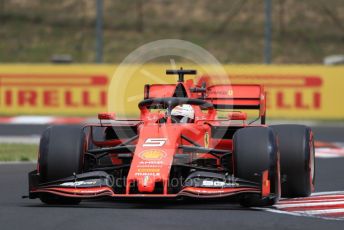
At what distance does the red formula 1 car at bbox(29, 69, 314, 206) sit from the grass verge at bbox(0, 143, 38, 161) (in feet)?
19.0

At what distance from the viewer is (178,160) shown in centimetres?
1138

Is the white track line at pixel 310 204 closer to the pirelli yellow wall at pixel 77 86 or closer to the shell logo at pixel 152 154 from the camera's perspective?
the shell logo at pixel 152 154

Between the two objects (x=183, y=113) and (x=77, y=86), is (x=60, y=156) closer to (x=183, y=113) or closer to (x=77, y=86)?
(x=183, y=113)

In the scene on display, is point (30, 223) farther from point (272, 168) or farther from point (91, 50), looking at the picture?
point (91, 50)

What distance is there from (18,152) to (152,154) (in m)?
9.01

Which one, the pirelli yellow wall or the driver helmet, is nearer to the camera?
the driver helmet

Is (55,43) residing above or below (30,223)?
above

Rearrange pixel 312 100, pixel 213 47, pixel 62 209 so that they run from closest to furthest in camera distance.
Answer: pixel 62 209 < pixel 312 100 < pixel 213 47

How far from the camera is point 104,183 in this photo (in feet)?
35.9

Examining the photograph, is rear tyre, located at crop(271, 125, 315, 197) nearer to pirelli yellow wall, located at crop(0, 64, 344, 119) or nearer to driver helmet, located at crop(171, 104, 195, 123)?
driver helmet, located at crop(171, 104, 195, 123)

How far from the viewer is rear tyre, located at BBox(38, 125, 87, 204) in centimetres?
1122

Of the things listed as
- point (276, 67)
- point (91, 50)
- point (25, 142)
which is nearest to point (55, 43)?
point (91, 50)

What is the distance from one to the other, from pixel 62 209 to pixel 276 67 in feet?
61.1

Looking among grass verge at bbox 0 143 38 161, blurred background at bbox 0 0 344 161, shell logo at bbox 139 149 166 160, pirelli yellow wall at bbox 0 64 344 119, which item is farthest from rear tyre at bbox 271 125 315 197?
blurred background at bbox 0 0 344 161
